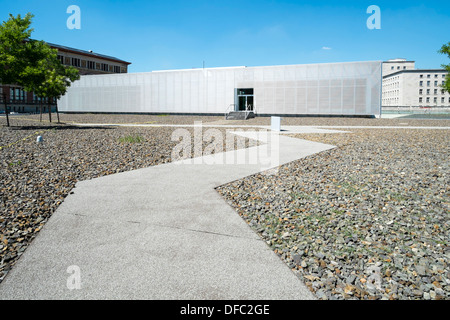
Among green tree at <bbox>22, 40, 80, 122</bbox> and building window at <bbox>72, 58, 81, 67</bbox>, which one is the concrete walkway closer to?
green tree at <bbox>22, 40, 80, 122</bbox>

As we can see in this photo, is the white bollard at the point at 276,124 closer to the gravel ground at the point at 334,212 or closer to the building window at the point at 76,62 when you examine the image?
the gravel ground at the point at 334,212

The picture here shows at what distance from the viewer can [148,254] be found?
3609 millimetres

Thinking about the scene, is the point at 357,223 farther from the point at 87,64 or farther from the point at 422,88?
the point at 422,88

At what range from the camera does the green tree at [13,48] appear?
62.6 ft

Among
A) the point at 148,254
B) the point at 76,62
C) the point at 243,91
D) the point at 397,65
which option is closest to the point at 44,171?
the point at 148,254

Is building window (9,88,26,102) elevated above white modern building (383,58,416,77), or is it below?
below

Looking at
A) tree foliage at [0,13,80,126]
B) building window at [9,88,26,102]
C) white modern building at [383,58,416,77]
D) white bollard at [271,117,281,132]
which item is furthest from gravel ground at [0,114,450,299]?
white modern building at [383,58,416,77]

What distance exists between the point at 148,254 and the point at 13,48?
71.1 ft

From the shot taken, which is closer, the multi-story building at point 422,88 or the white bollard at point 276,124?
the white bollard at point 276,124

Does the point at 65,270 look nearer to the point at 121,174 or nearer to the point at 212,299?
the point at 212,299

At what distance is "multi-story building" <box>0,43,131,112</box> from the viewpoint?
70.7 metres

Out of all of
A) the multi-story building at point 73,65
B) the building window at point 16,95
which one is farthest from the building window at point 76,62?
the building window at point 16,95

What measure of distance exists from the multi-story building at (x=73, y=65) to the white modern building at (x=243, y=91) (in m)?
14.4

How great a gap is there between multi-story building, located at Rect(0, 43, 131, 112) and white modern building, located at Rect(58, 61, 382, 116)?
14446mm
